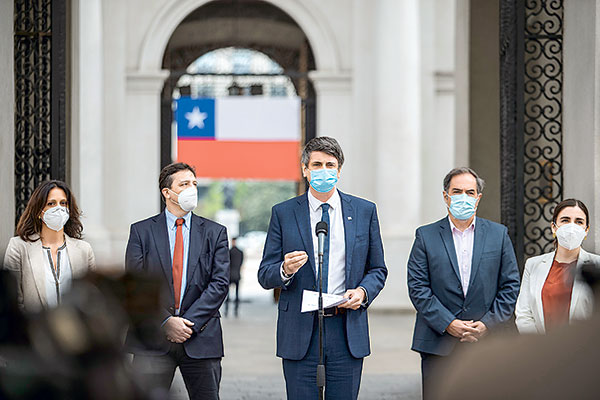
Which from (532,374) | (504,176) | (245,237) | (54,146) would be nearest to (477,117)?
(504,176)

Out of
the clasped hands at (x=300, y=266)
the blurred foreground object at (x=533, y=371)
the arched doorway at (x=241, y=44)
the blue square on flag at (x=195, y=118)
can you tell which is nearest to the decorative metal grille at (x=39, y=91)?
the clasped hands at (x=300, y=266)

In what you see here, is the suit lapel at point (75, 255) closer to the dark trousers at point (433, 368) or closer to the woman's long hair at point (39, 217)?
the woman's long hair at point (39, 217)

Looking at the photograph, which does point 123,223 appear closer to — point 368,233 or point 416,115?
point 416,115

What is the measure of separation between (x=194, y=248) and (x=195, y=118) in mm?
14392

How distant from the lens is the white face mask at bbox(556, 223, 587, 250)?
5.71 m

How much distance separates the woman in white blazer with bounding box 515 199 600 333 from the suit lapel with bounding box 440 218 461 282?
1.98ft

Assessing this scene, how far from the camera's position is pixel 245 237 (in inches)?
2496

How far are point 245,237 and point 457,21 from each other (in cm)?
5205

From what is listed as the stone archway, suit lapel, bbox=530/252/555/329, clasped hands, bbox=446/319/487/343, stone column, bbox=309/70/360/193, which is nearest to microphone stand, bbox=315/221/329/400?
clasped hands, bbox=446/319/487/343

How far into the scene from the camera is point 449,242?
555 cm

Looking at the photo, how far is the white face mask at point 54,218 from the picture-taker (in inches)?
226

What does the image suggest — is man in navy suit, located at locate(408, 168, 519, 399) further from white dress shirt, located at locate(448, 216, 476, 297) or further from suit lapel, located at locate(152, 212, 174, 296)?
suit lapel, located at locate(152, 212, 174, 296)

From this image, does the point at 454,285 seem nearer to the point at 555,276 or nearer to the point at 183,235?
the point at 555,276

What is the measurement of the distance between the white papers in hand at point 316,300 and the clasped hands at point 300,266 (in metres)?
0.03
